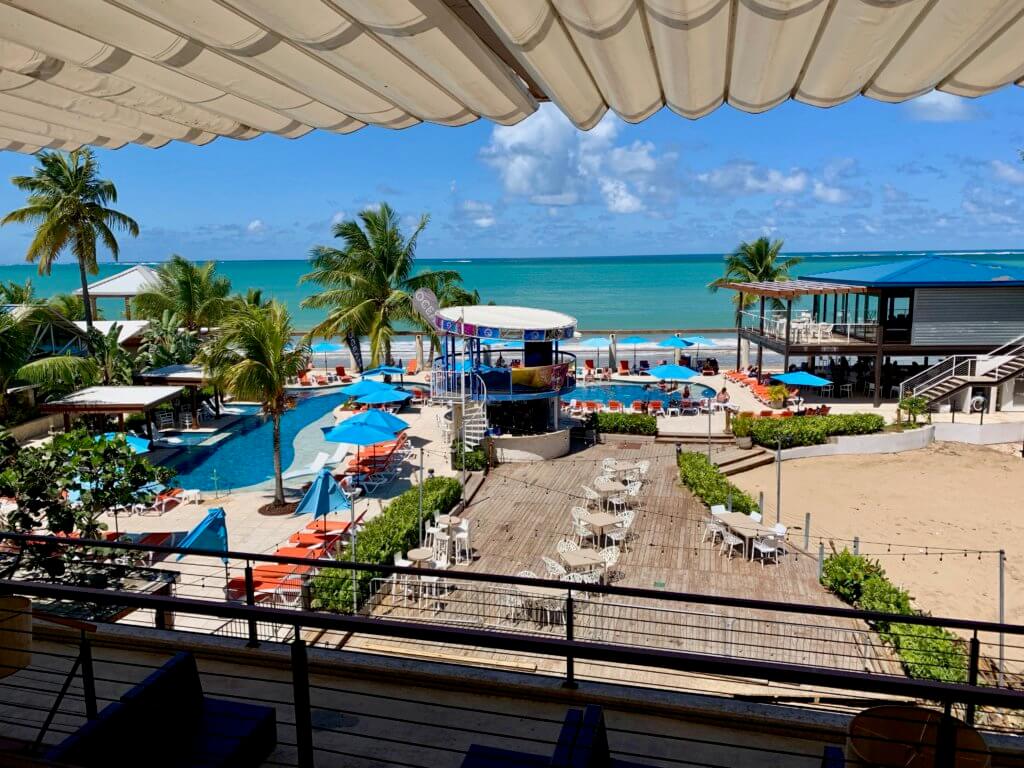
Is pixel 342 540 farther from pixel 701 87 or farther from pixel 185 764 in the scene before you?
pixel 701 87

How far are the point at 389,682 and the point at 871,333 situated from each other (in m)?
27.5

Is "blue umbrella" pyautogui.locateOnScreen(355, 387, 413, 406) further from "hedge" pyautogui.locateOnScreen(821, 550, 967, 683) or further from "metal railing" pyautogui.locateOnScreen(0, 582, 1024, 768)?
"metal railing" pyautogui.locateOnScreen(0, 582, 1024, 768)

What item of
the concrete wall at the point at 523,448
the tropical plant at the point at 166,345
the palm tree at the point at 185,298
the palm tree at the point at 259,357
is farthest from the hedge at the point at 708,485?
the palm tree at the point at 185,298

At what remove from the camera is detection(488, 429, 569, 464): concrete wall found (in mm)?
20938

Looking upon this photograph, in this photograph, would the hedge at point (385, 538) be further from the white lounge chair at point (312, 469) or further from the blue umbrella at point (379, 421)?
the white lounge chair at point (312, 469)

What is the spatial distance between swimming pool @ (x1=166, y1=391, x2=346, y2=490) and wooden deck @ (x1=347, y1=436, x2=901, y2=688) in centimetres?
661

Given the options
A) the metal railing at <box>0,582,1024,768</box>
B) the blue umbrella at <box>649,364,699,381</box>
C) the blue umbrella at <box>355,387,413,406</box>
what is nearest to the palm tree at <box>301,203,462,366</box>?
the blue umbrella at <box>355,387,413,406</box>

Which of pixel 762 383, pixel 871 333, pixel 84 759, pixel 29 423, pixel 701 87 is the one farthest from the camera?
pixel 762 383

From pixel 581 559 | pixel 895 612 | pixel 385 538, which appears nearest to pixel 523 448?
pixel 385 538

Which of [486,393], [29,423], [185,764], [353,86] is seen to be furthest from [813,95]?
[29,423]

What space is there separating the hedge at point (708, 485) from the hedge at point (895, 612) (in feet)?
9.61

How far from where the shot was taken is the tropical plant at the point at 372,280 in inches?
1160

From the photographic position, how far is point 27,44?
7.49 feet

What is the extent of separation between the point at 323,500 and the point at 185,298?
19542 millimetres
